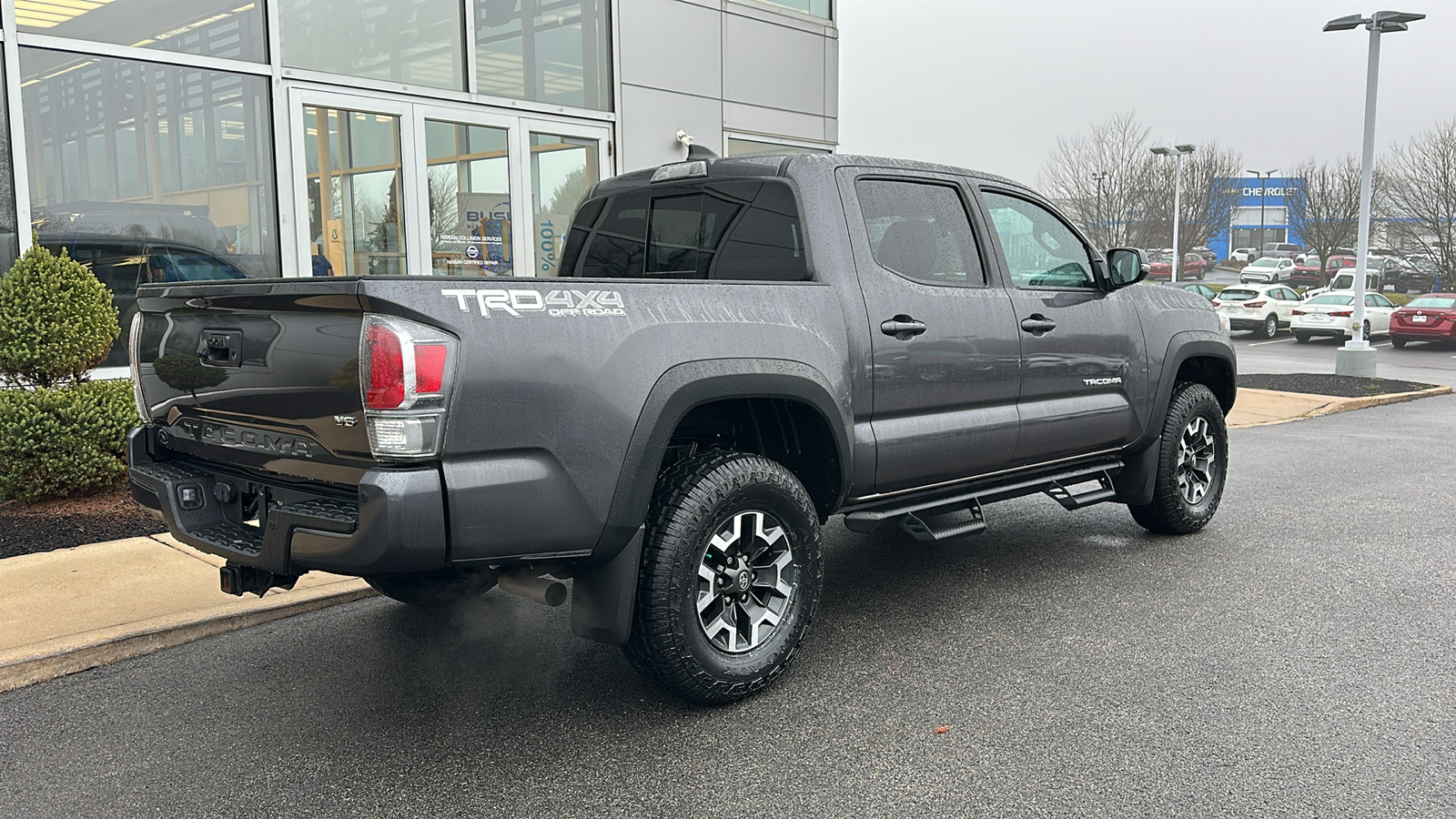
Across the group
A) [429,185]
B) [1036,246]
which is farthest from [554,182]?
[1036,246]

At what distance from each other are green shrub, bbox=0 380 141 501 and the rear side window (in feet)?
10.7

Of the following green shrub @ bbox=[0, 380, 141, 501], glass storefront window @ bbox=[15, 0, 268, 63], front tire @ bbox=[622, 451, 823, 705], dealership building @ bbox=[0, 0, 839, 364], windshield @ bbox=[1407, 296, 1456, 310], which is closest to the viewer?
front tire @ bbox=[622, 451, 823, 705]

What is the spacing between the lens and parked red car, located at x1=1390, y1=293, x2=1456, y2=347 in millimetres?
25422

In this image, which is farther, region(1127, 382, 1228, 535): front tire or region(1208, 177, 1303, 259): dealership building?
region(1208, 177, 1303, 259): dealership building

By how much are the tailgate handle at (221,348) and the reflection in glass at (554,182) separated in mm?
8018

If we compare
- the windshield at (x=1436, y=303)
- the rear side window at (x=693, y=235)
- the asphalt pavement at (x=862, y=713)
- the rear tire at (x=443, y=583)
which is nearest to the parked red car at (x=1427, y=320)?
the windshield at (x=1436, y=303)

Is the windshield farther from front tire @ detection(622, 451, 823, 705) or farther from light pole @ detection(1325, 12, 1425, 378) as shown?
front tire @ detection(622, 451, 823, 705)

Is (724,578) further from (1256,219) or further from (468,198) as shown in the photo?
(1256,219)

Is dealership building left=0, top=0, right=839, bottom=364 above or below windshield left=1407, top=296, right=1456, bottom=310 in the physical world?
above

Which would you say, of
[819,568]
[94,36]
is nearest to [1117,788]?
[819,568]

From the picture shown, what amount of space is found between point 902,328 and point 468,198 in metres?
7.61

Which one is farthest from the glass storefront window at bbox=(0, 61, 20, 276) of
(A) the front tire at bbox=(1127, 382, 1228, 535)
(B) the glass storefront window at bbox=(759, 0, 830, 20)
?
(B) the glass storefront window at bbox=(759, 0, 830, 20)

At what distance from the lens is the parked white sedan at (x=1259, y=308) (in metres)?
29.4

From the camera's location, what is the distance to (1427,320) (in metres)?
25.7
